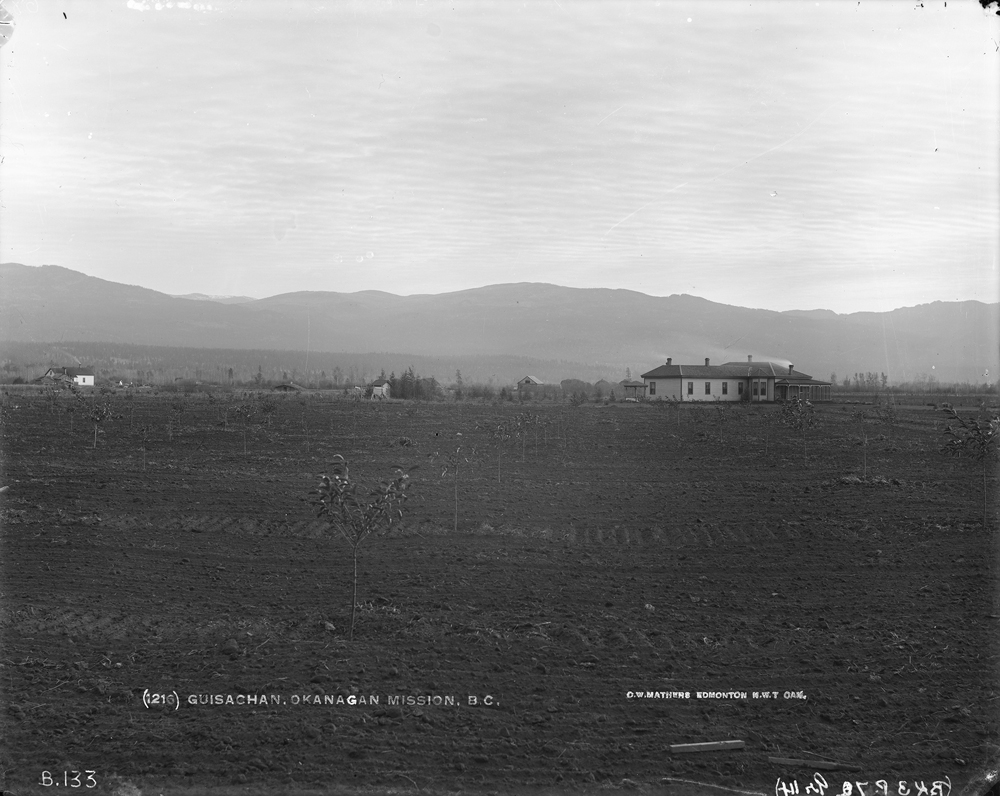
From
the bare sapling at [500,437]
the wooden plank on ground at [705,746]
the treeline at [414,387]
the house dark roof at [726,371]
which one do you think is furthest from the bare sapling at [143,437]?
the house dark roof at [726,371]

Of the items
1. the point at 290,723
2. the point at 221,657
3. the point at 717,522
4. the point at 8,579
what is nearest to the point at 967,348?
the point at 717,522

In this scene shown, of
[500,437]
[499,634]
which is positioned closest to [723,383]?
[500,437]

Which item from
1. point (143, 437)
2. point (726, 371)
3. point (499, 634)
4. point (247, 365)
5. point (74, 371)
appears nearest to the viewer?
point (499, 634)

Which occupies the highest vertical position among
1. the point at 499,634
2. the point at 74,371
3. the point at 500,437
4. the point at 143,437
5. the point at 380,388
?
the point at 74,371

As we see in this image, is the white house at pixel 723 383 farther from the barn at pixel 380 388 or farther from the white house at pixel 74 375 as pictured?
the white house at pixel 74 375

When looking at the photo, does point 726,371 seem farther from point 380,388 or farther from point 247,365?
point 247,365

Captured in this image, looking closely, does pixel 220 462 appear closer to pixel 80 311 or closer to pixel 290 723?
pixel 80 311

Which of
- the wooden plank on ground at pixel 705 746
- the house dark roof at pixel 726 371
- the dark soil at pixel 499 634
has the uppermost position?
the house dark roof at pixel 726 371
